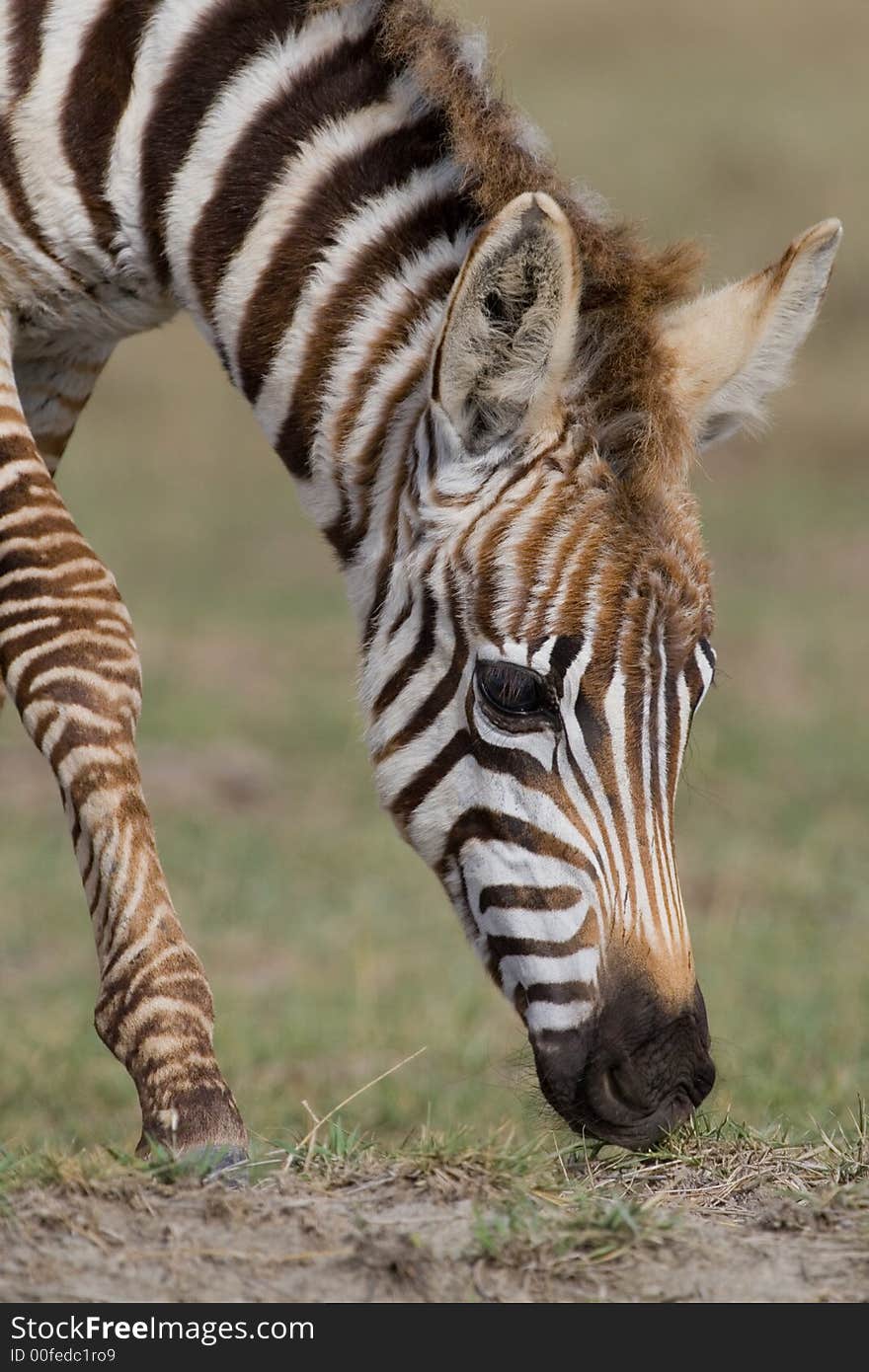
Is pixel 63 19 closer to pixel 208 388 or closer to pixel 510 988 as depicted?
pixel 510 988

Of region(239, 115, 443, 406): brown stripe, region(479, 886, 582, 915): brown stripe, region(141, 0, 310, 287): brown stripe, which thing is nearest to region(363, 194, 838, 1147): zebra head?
region(479, 886, 582, 915): brown stripe

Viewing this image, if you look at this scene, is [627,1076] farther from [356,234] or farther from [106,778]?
[356,234]

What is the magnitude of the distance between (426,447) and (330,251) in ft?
2.36

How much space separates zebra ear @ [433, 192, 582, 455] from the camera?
12.4 feet

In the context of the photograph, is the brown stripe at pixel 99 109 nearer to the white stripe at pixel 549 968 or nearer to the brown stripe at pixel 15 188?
the brown stripe at pixel 15 188

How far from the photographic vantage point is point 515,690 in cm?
389

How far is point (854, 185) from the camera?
26.0 meters

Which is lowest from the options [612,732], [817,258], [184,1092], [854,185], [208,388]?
[184,1092]

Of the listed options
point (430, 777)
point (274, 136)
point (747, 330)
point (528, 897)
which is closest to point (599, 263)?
point (747, 330)

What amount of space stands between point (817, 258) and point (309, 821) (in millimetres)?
7369

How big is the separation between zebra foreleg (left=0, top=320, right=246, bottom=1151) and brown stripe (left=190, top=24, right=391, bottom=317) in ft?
2.32

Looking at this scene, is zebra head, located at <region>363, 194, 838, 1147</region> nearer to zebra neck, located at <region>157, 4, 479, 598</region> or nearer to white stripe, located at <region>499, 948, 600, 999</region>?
white stripe, located at <region>499, 948, 600, 999</region>

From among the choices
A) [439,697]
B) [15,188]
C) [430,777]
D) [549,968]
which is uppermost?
[15,188]
